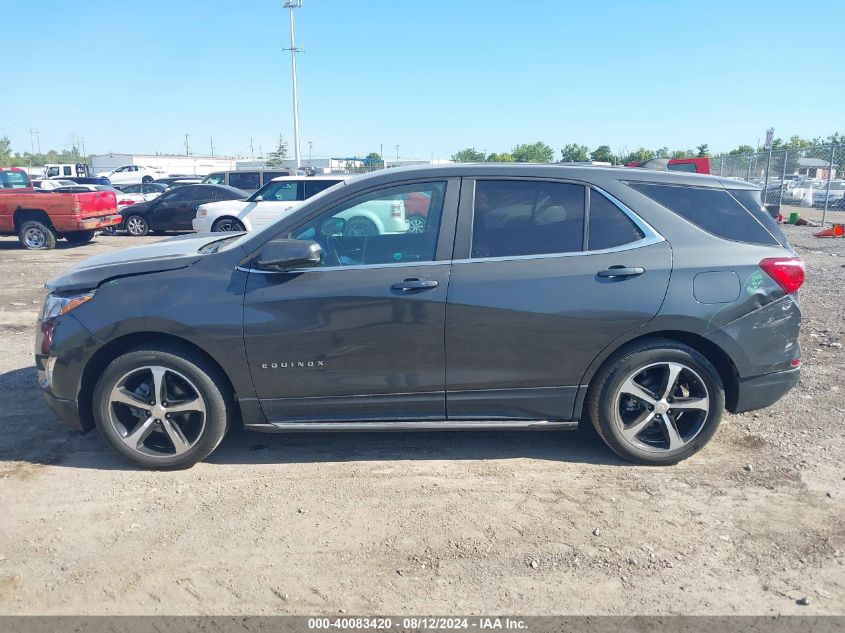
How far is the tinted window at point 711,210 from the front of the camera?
416cm

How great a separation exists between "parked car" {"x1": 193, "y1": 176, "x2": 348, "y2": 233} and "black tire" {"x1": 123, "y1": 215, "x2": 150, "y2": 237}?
4.57m

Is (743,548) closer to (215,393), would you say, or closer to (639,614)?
(639,614)

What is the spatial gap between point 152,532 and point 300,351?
125cm

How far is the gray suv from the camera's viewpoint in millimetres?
3961

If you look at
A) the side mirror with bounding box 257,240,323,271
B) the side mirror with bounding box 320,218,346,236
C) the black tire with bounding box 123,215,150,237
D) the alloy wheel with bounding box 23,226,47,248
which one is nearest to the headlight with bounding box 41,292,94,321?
the side mirror with bounding box 257,240,323,271

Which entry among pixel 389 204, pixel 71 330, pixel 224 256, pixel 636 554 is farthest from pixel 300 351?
pixel 636 554

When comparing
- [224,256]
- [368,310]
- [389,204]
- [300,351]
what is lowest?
[300,351]

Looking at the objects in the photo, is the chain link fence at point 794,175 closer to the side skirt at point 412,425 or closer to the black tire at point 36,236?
the side skirt at point 412,425

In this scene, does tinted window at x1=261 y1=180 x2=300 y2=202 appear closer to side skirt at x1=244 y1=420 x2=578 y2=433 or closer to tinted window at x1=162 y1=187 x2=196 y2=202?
tinted window at x1=162 y1=187 x2=196 y2=202

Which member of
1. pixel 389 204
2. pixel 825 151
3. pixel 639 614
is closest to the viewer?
pixel 639 614

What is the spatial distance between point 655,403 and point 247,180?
19600mm

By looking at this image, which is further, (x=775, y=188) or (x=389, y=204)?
(x=775, y=188)

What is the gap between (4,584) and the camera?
3.09 m

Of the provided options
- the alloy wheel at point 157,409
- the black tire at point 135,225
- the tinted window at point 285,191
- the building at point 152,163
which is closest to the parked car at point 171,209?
the black tire at point 135,225
